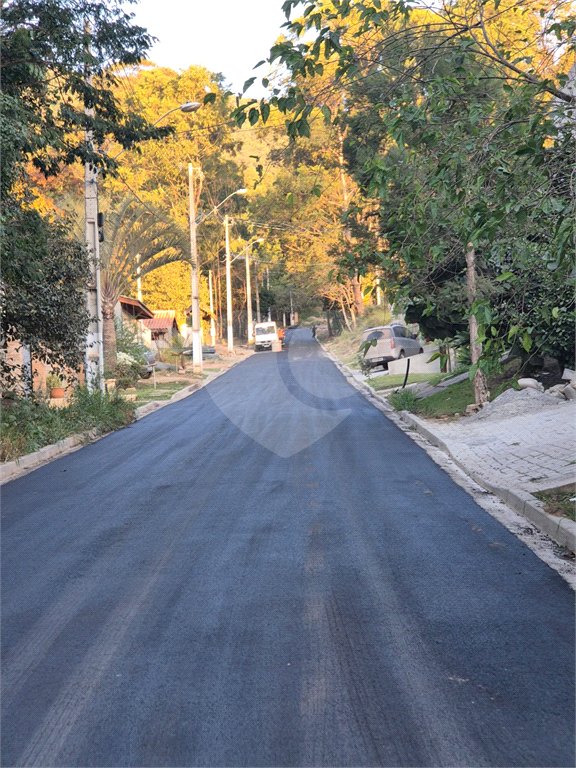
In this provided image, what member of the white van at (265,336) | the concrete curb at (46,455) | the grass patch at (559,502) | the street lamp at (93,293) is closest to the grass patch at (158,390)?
the concrete curb at (46,455)

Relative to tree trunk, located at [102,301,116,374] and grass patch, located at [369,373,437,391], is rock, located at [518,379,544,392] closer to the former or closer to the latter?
grass patch, located at [369,373,437,391]

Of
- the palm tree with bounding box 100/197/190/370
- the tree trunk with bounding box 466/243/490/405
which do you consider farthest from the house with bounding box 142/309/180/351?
the tree trunk with bounding box 466/243/490/405

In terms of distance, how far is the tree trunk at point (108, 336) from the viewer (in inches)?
1140

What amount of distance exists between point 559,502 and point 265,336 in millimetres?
62653

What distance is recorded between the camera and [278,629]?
536 centimetres

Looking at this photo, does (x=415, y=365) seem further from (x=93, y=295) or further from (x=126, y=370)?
(x=93, y=295)

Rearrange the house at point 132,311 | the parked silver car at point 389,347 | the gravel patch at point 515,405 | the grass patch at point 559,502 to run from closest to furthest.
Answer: the grass patch at point 559,502 < the gravel patch at point 515,405 < the parked silver car at point 389,347 < the house at point 132,311

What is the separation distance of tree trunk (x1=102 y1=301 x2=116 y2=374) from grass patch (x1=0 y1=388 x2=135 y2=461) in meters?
8.76

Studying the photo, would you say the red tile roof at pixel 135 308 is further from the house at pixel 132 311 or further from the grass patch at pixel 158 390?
the grass patch at pixel 158 390

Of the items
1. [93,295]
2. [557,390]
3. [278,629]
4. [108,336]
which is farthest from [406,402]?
[278,629]

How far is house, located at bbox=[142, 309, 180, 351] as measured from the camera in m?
58.6

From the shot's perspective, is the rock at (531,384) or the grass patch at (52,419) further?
the rock at (531,384)

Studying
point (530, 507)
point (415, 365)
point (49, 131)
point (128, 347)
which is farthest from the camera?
point (128, 347)

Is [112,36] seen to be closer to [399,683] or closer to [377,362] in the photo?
[399,683]
